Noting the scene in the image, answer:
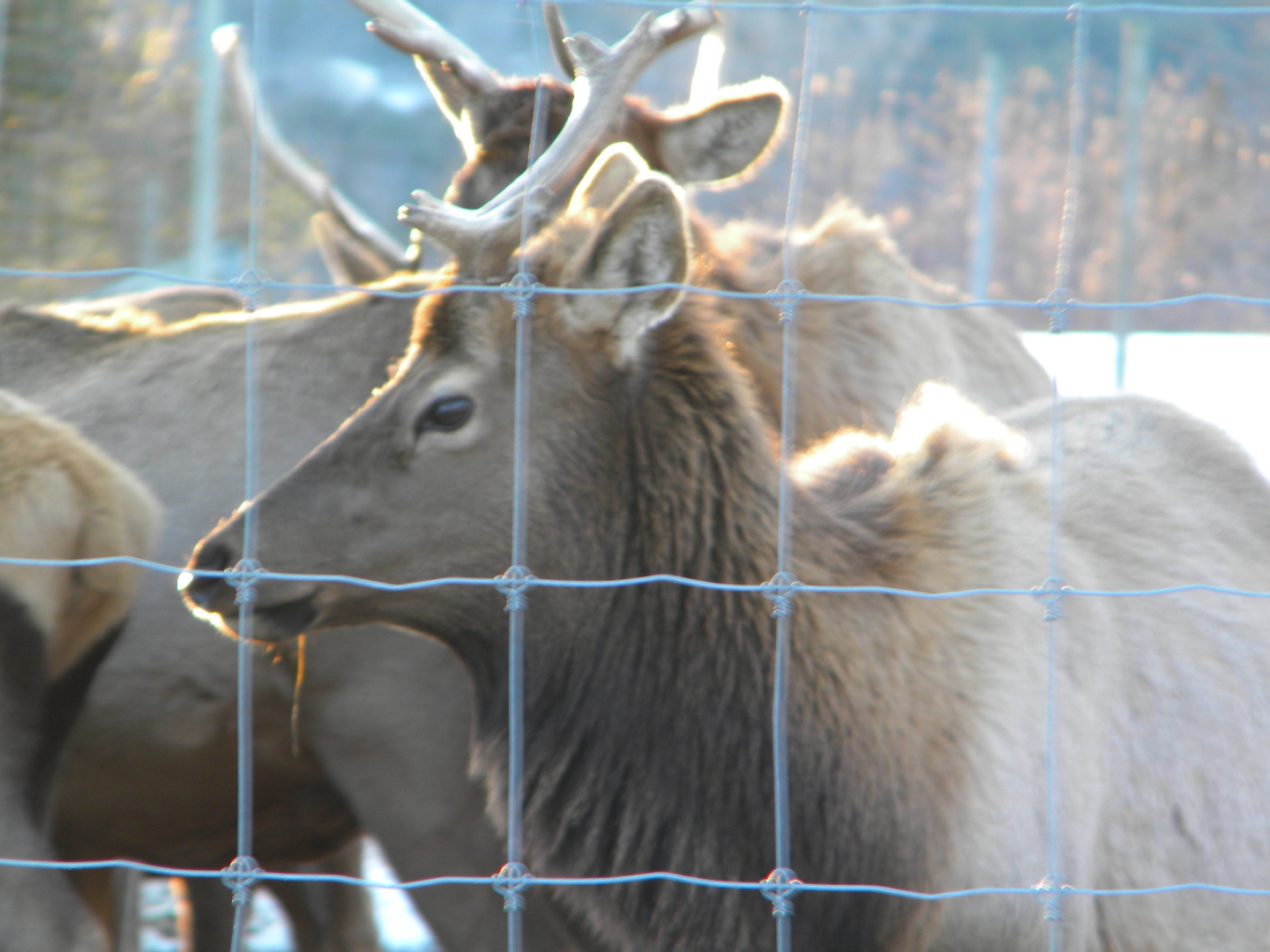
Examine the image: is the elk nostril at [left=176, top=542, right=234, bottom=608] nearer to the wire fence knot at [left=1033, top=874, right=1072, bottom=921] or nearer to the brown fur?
the brown fur

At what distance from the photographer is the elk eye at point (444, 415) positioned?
7.50 ft

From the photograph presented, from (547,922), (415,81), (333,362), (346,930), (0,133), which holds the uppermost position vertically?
(415,81)

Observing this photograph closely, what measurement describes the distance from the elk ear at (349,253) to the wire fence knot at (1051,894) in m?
2.97

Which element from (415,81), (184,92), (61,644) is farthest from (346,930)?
(415,81)

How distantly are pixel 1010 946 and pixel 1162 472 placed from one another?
46.3 inches

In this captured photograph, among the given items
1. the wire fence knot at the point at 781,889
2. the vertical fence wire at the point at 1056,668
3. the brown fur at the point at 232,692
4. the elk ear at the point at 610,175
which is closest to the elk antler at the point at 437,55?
the brown fur at the point at 232,692

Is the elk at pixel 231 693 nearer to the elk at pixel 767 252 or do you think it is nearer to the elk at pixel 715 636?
the elk at pixel 767 252

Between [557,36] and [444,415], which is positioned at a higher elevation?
[557,36]

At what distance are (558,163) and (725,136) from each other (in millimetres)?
1321

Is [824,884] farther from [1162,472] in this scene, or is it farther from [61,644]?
[61,644]

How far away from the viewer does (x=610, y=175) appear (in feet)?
9.09

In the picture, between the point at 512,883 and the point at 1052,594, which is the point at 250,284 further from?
the point at 1052,594

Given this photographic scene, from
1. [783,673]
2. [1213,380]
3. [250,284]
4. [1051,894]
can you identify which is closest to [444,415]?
[250,284]

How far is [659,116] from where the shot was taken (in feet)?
12.2
